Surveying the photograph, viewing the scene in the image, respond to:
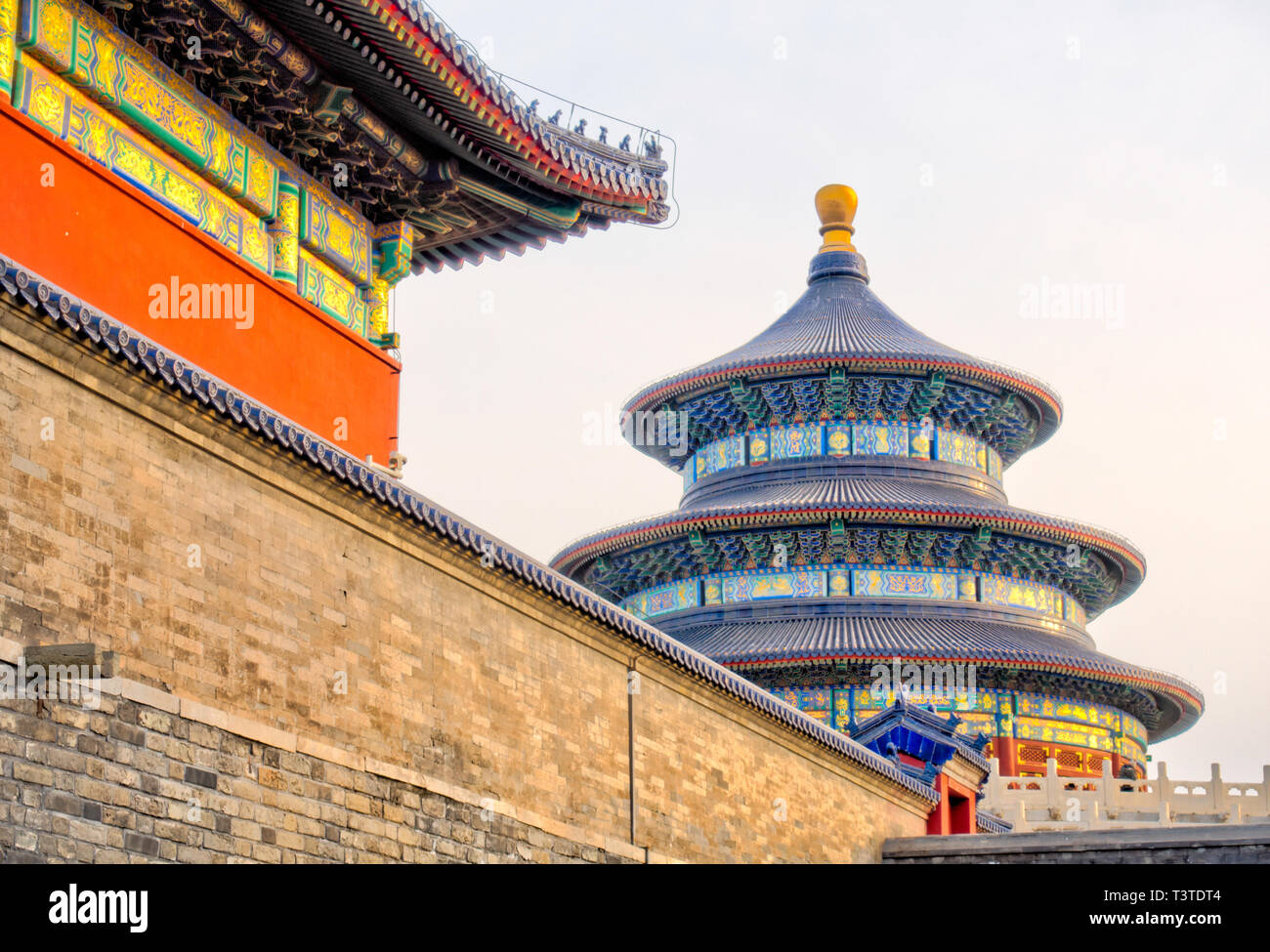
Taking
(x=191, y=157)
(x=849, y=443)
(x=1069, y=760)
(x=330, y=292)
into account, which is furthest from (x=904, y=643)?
(x=191, y=157)

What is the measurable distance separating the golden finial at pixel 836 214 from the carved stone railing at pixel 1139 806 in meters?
15.7

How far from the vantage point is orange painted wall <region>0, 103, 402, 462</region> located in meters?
13.7

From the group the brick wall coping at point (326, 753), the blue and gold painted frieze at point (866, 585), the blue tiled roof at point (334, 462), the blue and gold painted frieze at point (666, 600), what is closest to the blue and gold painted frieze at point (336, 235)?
the blue tiled roof at point (334, 462)

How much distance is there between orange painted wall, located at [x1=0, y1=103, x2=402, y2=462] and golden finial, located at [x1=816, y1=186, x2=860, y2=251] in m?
22.8

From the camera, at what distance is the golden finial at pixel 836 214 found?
40.0m

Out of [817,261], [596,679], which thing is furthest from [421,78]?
[817,261]

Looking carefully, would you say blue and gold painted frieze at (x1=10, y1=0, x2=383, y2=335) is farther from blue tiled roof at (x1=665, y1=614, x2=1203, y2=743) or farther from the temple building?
the temple building

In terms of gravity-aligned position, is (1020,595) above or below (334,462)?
above

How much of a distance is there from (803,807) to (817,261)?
21.1 meters

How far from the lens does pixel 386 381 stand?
18.4 m

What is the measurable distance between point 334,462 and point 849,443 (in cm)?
2376

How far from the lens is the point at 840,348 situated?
3638cm

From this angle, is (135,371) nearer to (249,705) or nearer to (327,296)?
(249,705)

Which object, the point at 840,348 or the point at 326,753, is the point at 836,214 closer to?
the point at 840,348
